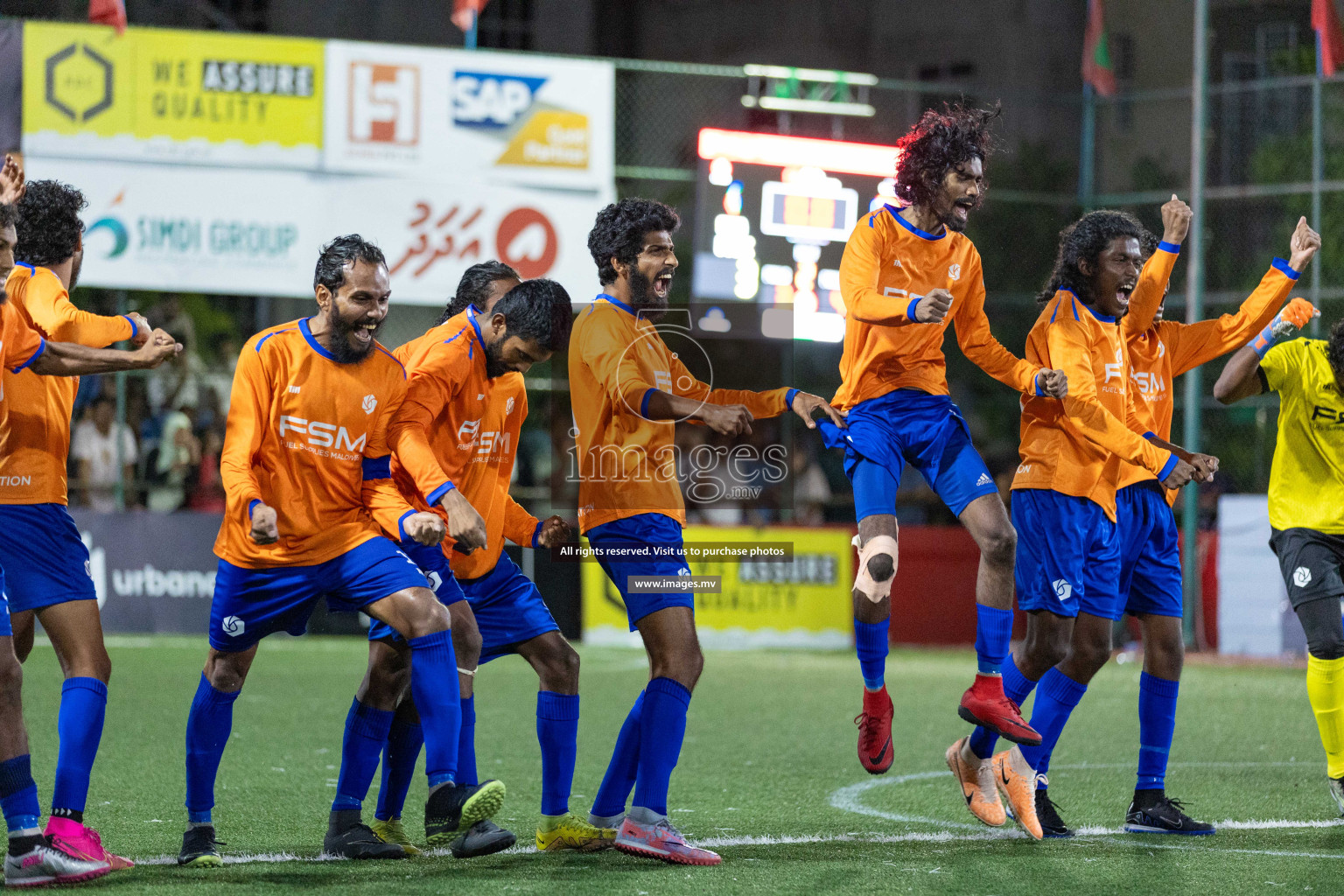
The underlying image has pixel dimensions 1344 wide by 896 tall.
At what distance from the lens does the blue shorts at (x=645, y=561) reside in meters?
5.61

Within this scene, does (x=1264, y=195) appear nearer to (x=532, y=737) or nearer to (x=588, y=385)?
(x=532, y=737)

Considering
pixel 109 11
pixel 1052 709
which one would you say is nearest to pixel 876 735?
pixel 1052 709

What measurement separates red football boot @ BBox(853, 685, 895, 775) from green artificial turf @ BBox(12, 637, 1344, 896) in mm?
301

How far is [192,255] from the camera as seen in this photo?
644 inches

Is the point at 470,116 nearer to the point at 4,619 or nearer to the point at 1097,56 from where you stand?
the point at 1097,56

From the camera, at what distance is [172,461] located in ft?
53.3

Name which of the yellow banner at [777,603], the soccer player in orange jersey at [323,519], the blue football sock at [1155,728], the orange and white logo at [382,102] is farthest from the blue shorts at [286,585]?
the orange and white logo at [382,102]

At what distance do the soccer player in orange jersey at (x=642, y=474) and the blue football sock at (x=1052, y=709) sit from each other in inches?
69.3

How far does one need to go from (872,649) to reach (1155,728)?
1.32 meters

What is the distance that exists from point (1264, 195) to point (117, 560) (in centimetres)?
1304

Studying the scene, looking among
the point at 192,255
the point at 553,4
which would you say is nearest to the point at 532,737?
the point at 192,255

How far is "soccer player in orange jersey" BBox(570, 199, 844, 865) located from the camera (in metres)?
5.61

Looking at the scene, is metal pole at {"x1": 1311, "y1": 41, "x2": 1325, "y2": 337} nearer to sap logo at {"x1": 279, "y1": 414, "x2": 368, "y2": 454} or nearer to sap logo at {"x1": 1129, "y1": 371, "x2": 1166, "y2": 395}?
sap logo at {"x1": 1129, "y1": 371, "x2": 1166, "y2": 395}

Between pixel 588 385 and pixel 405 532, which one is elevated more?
pixel 588 385
